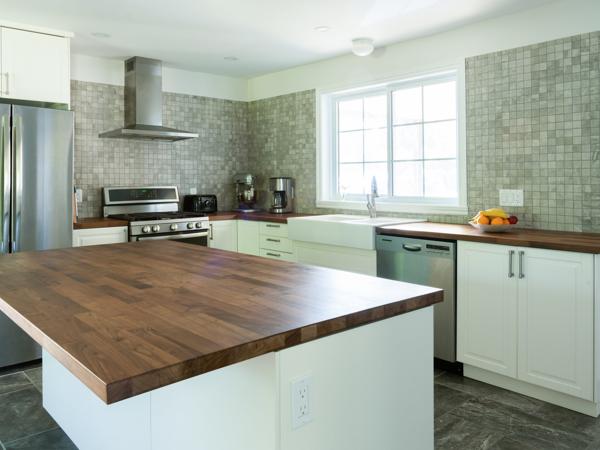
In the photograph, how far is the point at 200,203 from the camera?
5.05 metres

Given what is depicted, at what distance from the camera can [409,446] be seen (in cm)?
156

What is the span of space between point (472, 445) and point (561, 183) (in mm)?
1750

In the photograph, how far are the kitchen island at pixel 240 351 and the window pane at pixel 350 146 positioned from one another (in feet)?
9.48

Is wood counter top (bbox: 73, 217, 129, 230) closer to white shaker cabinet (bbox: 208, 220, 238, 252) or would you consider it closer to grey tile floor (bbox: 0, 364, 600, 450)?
white shaker cabinet (bbox: 208, 220, 238, 252)

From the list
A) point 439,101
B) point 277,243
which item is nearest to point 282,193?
point 277,243

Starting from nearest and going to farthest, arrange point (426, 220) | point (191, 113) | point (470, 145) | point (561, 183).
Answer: point (561, 183) → point (470, 145) → point (426, 220) → point (191, 113)

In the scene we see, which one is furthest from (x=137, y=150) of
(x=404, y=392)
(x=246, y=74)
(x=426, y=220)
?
(x=404, y=392)

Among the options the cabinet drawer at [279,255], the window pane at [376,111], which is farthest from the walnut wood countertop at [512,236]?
the window pane at [376,111]

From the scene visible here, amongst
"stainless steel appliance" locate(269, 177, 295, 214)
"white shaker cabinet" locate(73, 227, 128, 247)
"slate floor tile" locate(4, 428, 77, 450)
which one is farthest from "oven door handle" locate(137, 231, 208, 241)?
"slate floor tile" locate(4, 428, 77, 450)

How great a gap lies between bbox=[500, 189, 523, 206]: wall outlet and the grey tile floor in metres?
1.21

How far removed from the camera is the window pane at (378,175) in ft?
14.5

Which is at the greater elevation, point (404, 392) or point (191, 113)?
point (191, 113)

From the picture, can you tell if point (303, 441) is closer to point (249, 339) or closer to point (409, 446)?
point (249, 339)

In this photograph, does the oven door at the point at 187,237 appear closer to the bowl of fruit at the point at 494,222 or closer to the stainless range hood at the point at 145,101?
the stainless range hood at the point at 145,101
